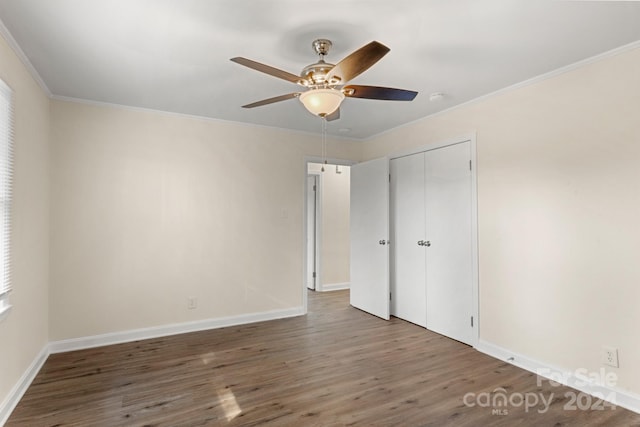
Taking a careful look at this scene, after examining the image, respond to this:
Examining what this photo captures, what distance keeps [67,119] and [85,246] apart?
122cm

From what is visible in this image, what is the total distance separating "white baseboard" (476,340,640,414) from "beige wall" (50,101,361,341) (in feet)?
7.60

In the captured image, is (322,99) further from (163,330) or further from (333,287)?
(333,287)

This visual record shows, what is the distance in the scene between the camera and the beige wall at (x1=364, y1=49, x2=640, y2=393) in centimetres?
232

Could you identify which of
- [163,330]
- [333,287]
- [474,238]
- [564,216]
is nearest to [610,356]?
[564,216]

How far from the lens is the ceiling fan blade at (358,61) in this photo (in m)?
1.64

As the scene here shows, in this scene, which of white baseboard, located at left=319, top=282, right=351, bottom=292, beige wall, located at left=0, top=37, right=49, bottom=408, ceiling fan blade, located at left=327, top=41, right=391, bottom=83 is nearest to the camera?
ceiling fan blade, located at left=327, top=41, right=391, bottom=83

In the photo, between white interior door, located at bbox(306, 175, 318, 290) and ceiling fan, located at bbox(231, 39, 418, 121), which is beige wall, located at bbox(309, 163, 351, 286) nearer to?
white interior door, located at bbox(306, 175, 318, 290)

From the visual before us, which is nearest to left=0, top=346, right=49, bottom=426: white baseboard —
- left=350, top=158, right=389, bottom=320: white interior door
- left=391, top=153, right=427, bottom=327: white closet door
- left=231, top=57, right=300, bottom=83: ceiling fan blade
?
left=231, top=57, right=300, bottom=83: ceiling fan blade

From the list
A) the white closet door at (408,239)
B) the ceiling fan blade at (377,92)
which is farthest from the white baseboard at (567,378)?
the ceiling fan blade at (377,92)

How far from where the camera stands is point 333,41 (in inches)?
86.8

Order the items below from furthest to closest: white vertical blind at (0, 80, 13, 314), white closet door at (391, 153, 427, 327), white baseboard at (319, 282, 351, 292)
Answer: white baseboard at (319, 282, 351, 292) → white closet door at (391, 153, 427, 327) → white vertical blind at (0, 80, 13, 314)

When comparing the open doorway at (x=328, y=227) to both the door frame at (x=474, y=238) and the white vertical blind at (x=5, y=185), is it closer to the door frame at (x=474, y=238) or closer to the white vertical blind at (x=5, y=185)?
the door frame at (x=474, y=238)

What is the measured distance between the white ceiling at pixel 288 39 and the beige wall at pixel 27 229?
0.24 metres

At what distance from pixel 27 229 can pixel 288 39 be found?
239cm
